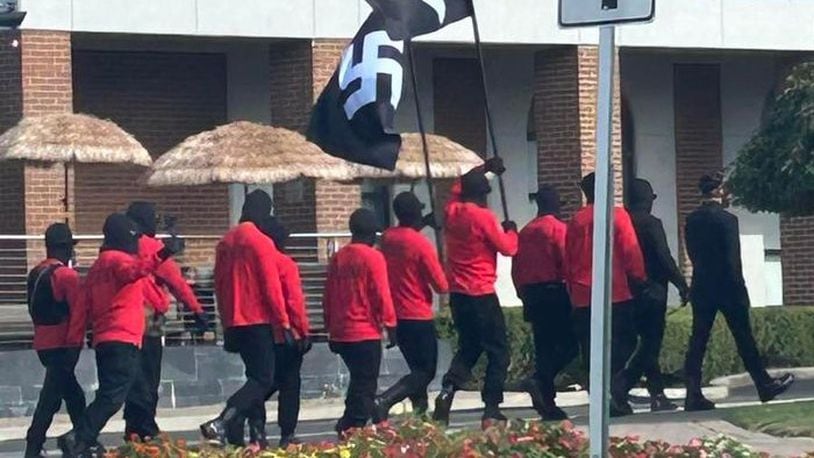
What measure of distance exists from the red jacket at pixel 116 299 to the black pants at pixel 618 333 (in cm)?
324

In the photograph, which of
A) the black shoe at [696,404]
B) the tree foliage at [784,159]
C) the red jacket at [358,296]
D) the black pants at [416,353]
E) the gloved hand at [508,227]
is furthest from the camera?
the tree foliage at [784,159]

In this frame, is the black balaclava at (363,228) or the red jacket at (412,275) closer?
the black balaclava at (363,228)

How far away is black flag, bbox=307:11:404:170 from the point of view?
15.2 meters

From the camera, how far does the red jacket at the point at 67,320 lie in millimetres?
14328

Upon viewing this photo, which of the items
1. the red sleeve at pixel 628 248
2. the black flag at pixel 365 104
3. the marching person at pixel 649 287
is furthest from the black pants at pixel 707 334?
the black flag at pixel 365 104

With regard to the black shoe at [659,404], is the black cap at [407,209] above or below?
above

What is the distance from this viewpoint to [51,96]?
2242cm

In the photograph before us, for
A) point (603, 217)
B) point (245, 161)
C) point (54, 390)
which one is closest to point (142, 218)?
point (54, 390)

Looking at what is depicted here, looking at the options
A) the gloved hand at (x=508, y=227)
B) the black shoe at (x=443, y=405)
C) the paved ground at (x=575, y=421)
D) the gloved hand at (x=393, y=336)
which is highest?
the gloved hand at (x=508, y=227)

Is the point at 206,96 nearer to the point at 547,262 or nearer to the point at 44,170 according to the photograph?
the point at 44,170

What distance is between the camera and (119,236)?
1373cm

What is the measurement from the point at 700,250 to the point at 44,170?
9.23 m

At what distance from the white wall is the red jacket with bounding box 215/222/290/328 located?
7.29 m

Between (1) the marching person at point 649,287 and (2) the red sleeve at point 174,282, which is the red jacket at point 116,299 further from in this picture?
(1) the marching person at point 649,287
